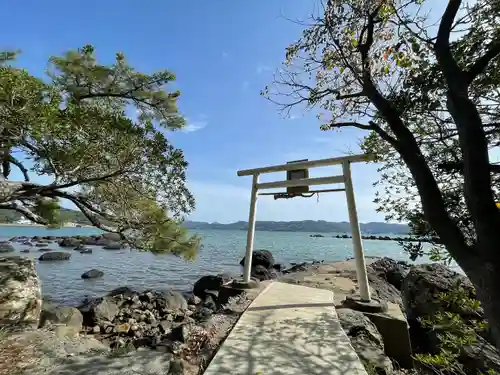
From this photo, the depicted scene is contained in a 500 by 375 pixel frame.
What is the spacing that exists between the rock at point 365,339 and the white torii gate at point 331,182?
23.0 inches

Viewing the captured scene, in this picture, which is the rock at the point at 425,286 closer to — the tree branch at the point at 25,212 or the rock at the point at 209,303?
the rock at the point at 209,303

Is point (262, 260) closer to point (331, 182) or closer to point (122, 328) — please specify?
point (122, 328)

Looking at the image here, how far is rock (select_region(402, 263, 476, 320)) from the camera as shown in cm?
521

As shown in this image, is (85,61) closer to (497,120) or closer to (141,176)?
(141,176)

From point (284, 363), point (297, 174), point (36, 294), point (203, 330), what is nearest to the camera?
point (284, 363)

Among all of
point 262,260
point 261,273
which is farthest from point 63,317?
point 262,260

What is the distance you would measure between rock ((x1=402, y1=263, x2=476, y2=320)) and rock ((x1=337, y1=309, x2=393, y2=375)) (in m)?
2.10

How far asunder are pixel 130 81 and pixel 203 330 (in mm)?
5631

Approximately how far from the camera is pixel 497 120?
243 centimetres

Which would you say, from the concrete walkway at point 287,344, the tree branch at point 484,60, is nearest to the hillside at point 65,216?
the concrete walkway at point 287,344

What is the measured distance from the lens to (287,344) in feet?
10.2

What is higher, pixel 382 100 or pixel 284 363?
pixel 382 100

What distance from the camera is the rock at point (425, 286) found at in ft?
17.1

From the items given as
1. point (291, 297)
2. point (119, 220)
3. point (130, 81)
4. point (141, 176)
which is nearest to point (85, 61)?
point (130, 81)
